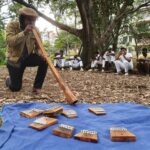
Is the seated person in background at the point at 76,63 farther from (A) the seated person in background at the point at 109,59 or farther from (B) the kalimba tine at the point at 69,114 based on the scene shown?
(B) the kalimba tine at the point at 69,114

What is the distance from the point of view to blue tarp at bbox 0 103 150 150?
3.40m

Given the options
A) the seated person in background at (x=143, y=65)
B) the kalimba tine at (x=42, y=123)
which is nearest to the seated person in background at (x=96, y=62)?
the seated person in background at (x=143, y=65)

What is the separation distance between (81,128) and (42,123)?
1.47 ft

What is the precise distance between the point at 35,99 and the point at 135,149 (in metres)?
3.01

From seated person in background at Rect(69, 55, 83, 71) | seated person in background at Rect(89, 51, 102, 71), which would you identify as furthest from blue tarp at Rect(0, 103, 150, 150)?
seated person in background at Rect(69, 55, 83, 71)

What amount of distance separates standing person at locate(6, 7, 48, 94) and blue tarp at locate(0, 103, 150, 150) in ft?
4.04

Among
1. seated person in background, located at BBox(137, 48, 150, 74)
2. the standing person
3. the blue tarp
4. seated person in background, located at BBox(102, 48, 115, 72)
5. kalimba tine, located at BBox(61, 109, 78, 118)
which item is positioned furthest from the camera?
seated person in background, located at BBox(102, 48, 115, 72)

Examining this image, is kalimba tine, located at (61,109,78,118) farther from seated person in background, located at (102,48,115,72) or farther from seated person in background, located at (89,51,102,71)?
Result: seated person in background, located at (89,51,102,71)

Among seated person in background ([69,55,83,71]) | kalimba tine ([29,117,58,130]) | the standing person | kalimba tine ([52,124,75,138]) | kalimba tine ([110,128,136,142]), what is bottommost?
kalimba tine ([110,128,136,142])

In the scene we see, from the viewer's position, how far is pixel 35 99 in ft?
19.9

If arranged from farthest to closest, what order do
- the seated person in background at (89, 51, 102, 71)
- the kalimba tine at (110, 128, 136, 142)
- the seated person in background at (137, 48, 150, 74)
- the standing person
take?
the seated person in background at (89, 51, 102, 71) < the seated person in background at (137, 48, 150, 74) < the standing person < the kalimba tine at (110, 128, 136, 142)

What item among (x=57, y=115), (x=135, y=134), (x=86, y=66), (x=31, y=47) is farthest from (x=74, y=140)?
(x=86, y=66)

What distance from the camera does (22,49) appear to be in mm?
6246

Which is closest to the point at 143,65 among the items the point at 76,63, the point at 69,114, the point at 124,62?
the point at 124,62
